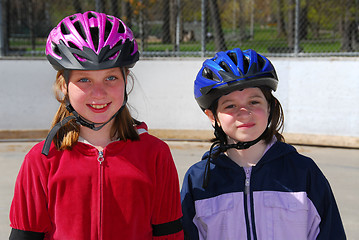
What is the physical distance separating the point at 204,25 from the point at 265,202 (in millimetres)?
6253

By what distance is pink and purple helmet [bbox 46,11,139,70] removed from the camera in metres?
2.37

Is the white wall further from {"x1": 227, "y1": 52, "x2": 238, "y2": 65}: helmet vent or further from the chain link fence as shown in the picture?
{"x1": 227, "y1": 52, "x2": 238, "y2": 65}: helmet vent

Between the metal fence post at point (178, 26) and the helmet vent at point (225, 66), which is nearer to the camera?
the helmet vent at point (225, 66)

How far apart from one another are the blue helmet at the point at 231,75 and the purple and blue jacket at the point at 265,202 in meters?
0.35

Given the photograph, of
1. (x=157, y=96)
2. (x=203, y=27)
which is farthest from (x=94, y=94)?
(x=203, y=27)

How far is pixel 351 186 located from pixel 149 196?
4135 millimetres

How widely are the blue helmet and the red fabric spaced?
1.65ft

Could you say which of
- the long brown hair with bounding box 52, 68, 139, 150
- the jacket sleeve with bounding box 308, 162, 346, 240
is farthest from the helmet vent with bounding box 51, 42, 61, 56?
the jacket sleeve with bounding box 308, 162, 346, 240

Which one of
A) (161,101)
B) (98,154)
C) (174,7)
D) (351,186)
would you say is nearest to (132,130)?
(98,154)

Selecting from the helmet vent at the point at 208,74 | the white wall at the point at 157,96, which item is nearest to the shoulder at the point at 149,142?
the helmet vent at the point at 208,74

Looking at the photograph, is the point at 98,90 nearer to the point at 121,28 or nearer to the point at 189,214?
the point at 121,28

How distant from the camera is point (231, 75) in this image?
8.60 ft

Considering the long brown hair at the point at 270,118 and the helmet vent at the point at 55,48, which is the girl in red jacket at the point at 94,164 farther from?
the long brown hair at the point at 270,118

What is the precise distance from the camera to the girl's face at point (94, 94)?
2.37 m
